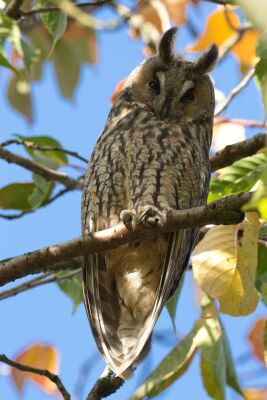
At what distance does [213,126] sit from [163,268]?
1.14 metres

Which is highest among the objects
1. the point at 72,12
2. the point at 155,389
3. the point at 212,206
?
the point at 72,12

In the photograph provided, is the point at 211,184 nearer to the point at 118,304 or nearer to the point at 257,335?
the point at 118,304

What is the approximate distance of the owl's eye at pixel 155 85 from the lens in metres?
3.19

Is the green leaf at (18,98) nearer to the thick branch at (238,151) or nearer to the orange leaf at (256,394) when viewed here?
the thick branch at (238,151)

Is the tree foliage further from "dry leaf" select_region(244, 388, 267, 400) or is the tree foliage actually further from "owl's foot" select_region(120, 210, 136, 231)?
"owl's foot" select_region(120, 210, 136, 231)

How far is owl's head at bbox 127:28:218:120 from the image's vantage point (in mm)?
3125

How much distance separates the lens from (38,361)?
350cm

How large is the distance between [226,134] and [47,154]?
0.90 m

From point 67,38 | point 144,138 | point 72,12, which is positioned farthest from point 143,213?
point 67,38

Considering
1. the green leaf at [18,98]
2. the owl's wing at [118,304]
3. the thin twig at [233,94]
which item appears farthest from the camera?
the green leaf at [18,98]

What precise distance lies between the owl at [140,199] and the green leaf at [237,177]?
199 millimetres

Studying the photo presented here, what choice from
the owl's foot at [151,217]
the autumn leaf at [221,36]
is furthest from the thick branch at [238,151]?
the autumn leaf at [221,36]

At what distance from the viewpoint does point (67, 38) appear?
14.9ft

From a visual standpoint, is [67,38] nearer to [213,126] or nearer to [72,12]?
[213,126]
